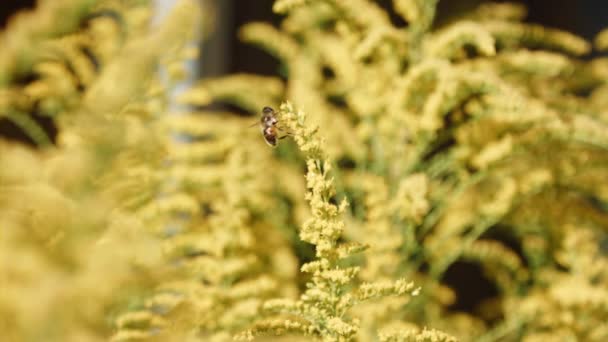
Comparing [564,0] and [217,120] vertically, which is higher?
[564,0]

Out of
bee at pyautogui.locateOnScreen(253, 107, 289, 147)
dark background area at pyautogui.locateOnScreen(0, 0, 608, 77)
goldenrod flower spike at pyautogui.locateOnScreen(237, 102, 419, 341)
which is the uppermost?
dark background area at pyautogui.locateOnScreen(0, 0, 608, 77)

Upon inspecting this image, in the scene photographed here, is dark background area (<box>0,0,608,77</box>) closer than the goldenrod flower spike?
No

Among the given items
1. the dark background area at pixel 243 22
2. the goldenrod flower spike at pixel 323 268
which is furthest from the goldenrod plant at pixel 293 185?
the dark background area at pixel 243 22

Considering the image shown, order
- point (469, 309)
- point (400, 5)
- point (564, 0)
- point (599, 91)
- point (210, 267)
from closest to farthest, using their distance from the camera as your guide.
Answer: point (210, 267) < point (400, 5) < point (599, 91) < point (469, 309) < point (564, 0)

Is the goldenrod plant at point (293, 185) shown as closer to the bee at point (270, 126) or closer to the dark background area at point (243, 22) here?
the bee at point (270, 126)

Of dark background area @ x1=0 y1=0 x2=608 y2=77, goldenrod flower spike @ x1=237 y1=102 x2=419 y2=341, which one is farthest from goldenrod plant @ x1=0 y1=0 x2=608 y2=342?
dark background area @ x1=0 y1=0 x2=608 y2=77

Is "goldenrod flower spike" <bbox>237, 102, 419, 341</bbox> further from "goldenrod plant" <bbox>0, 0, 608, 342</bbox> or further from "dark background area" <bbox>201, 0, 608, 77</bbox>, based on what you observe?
"dark background area" <bbox>201, 0, 608, 77</bbox>

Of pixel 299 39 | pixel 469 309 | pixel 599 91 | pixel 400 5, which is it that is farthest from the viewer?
pixel 469 309

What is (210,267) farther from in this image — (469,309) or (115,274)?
(469,309)

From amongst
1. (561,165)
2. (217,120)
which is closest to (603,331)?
(561,165)

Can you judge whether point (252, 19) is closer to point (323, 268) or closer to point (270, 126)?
point (270, 126)
